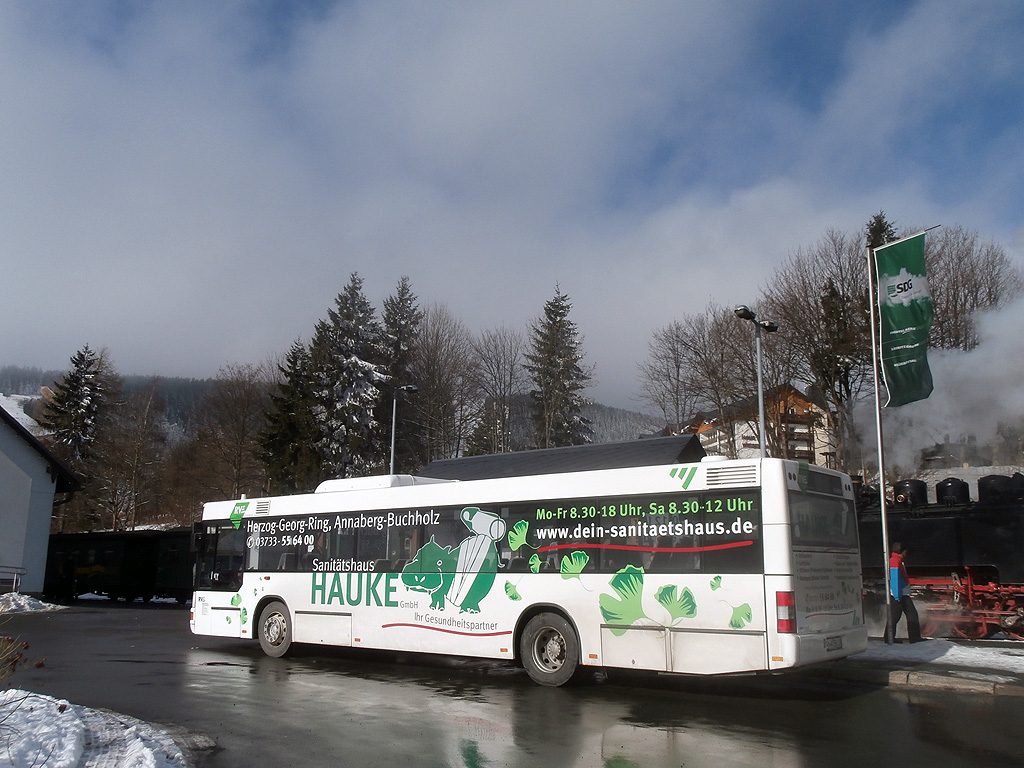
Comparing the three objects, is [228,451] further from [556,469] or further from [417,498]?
[417,498]

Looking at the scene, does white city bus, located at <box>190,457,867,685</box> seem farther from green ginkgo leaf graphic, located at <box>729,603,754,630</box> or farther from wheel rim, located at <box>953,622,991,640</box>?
wheel rim, located at <box>953,622,991,640</box>

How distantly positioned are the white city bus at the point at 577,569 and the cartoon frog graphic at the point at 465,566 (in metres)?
0.02

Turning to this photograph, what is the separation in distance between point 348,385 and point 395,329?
32.2 feet

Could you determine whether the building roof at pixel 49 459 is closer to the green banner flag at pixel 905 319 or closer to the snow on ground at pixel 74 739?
the snow on ground at pixel 74 739

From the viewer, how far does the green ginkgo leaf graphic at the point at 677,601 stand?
9922mm

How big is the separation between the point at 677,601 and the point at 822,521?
213cm

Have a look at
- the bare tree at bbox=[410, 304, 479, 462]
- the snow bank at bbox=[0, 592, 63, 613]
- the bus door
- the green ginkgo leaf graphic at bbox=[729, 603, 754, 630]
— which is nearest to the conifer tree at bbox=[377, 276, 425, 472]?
the bare tree at bbox=[410, 304, 479, 462]

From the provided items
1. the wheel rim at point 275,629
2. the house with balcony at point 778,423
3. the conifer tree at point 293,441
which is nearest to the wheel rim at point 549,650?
the wheel rim at point 275,629

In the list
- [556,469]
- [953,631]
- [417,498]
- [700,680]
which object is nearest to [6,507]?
[556,469]

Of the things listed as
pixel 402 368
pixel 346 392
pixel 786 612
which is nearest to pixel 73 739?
pixel 786 612

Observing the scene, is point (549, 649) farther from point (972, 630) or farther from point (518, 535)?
point (972, 630)

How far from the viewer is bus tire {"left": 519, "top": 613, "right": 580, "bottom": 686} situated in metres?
10.8

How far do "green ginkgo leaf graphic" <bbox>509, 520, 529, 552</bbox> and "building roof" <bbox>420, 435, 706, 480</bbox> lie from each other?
12186 millimetres

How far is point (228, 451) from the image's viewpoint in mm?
49938
